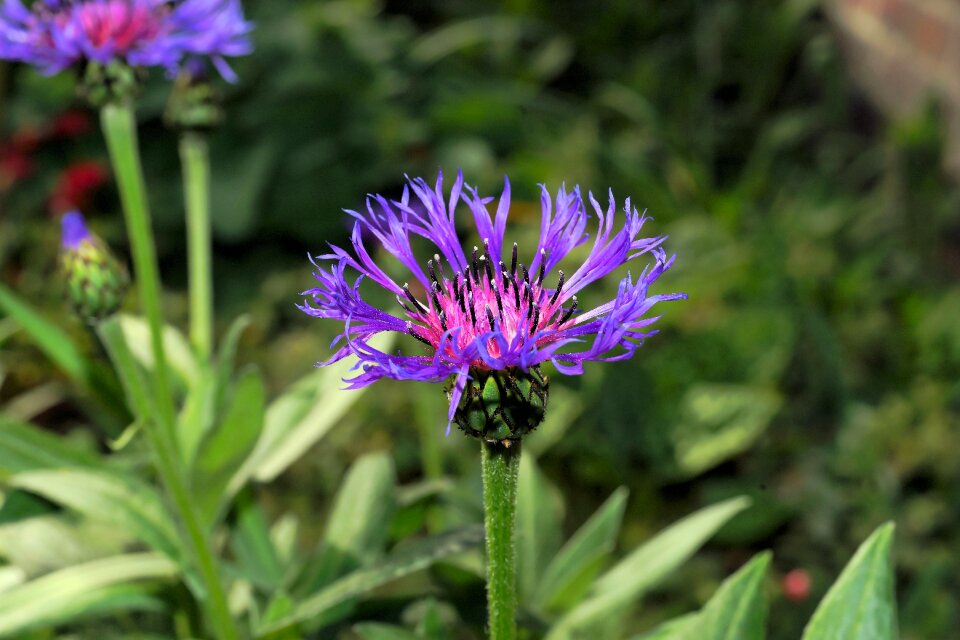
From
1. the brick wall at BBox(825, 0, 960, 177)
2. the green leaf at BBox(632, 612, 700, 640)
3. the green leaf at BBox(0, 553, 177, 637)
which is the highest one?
the brick wall at BBox(825, 0, 960, 177)

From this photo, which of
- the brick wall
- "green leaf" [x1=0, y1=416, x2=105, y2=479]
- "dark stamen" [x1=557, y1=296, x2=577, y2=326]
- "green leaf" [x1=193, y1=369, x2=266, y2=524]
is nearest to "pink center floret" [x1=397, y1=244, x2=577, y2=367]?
"dark stamen" [x1=557, y1=296, x2=577, y2=326]

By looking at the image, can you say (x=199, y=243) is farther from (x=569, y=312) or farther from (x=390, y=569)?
(x=569, y=312)

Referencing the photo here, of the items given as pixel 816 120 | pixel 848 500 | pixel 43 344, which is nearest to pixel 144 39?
pixel 43 344

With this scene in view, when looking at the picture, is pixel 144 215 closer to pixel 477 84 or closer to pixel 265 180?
pixel 265 180

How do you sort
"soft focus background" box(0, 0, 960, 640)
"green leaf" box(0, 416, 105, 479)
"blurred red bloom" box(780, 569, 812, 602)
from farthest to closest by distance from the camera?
"soft focus background" box(0, 0, 960, 640), "blurred red bloom" box(780, 569, 812, 602), "green leaf" box(0, 416, 105, 479)

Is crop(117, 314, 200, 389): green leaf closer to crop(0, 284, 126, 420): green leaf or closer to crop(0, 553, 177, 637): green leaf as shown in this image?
crop(0, 284, 126, 420): green leaf
